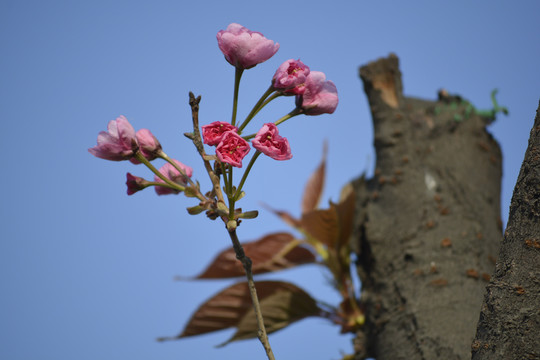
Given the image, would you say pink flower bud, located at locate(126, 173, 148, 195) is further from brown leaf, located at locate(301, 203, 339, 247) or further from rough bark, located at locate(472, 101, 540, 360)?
brown leaf, located at locate(301, 203, 339, 247)

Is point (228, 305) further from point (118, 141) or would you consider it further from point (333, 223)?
point (118, 141)

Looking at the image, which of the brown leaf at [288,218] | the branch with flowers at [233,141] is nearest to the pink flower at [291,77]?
the branch with flowers at [233,141]

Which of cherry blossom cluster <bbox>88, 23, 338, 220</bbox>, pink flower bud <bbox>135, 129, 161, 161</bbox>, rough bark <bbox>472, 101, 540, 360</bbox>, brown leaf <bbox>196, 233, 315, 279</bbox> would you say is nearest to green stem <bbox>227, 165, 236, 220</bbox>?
cherry blossom cluster <bbox>88, 23, 338, 220</bbox>

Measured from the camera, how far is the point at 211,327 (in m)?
1.28

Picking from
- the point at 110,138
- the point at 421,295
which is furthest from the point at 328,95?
the point at 421,295

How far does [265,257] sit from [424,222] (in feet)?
1.31

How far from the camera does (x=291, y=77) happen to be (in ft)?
2.22

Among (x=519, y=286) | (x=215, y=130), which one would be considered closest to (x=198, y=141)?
(x=215, y=130)

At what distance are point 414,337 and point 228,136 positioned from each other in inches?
26.4

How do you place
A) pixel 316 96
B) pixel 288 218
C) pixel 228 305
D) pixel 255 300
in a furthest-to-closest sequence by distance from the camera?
pixel 288 218 < pixel 228 305 < pixel 316 96 < pixel 255 300

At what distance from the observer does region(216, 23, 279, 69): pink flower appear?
66 cm

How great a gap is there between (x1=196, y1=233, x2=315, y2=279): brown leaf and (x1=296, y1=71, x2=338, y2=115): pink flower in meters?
0.66

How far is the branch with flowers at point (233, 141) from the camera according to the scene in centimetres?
62

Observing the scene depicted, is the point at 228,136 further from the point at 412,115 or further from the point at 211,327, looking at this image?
the point at 412,115
